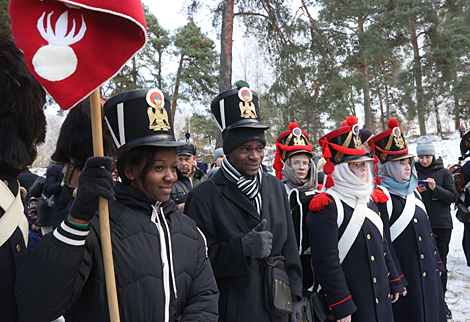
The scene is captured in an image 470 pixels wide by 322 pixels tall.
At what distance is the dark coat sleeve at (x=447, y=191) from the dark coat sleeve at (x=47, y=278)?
18.8 feet

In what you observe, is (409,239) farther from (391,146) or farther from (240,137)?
(240,137)

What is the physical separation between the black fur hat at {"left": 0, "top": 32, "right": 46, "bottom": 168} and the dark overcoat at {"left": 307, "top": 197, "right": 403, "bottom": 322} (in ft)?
7.27

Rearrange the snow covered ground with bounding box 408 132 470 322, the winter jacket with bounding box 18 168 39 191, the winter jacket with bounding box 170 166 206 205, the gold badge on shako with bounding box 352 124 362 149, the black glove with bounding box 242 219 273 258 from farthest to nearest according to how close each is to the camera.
A: the winter jacket with bounding box 18 168 39 191 < the snow covered ground with bounding box 408 132 470 322 < the winter jacket with bounding box 170 166 206 205 < the gold badge on shako with bounding box 352 124 362 149 < the black glove with bounding box 242 219 273 258

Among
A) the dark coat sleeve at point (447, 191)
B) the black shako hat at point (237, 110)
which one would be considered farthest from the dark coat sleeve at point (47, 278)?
the dark coat sleeve at point (447, 191)

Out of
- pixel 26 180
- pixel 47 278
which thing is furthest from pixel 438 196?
pixel 26 180

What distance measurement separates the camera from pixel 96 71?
1.55 m

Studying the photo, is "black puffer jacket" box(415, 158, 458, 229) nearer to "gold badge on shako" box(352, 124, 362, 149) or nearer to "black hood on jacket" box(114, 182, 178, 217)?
"gold badge on shako" box(352, 124, 362, 149)

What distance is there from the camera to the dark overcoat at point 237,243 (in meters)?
2.49

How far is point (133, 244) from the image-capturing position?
1701 mm

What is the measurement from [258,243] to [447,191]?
4693mm

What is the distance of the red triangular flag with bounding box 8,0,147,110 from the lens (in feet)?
4.75

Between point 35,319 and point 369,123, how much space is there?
994 inches

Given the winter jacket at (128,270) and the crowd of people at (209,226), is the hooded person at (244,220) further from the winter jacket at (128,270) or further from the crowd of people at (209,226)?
the winter jacket at (128,270)

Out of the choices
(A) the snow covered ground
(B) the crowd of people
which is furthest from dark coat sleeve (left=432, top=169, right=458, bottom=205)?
(B) the crowd of people
